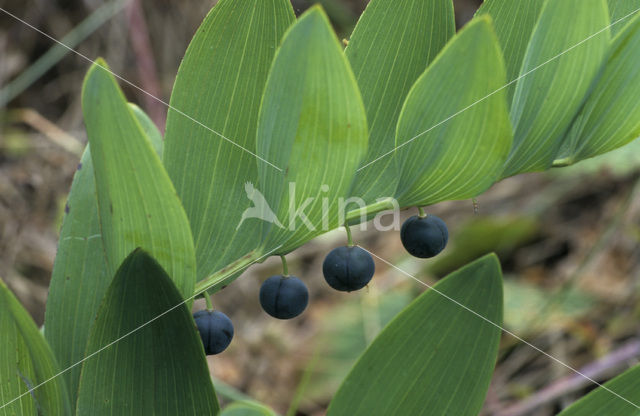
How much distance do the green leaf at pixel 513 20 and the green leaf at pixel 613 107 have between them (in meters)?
0.08

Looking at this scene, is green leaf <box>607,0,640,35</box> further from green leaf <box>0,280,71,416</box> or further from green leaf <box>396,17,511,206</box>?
green leaf <box>0,280,71,416</box>

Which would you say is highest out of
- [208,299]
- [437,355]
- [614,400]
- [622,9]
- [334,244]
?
[622,9]

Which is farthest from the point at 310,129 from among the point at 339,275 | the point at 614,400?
the point at 614,400

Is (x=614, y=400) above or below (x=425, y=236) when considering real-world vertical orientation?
below

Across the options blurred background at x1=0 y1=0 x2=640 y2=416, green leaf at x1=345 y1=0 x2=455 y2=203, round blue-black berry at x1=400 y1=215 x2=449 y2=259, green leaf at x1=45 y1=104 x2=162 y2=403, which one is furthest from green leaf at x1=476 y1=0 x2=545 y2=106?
blurred background at x1=0 y1=0 x2=640 y2=416

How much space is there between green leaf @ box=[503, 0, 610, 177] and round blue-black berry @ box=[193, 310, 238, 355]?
34 centimetres

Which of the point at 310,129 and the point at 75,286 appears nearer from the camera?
the point at 310,129

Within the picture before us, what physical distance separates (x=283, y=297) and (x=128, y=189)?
10.4 inches

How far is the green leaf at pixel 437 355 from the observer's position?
652 millimetres

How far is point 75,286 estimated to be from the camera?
28.0 inches

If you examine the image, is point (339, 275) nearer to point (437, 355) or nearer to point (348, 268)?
point (348, 268)

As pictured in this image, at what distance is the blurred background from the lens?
7.33ft

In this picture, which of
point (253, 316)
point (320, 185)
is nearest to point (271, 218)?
point (320, 185)

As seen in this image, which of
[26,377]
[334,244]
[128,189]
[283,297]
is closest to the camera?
[128,189]
